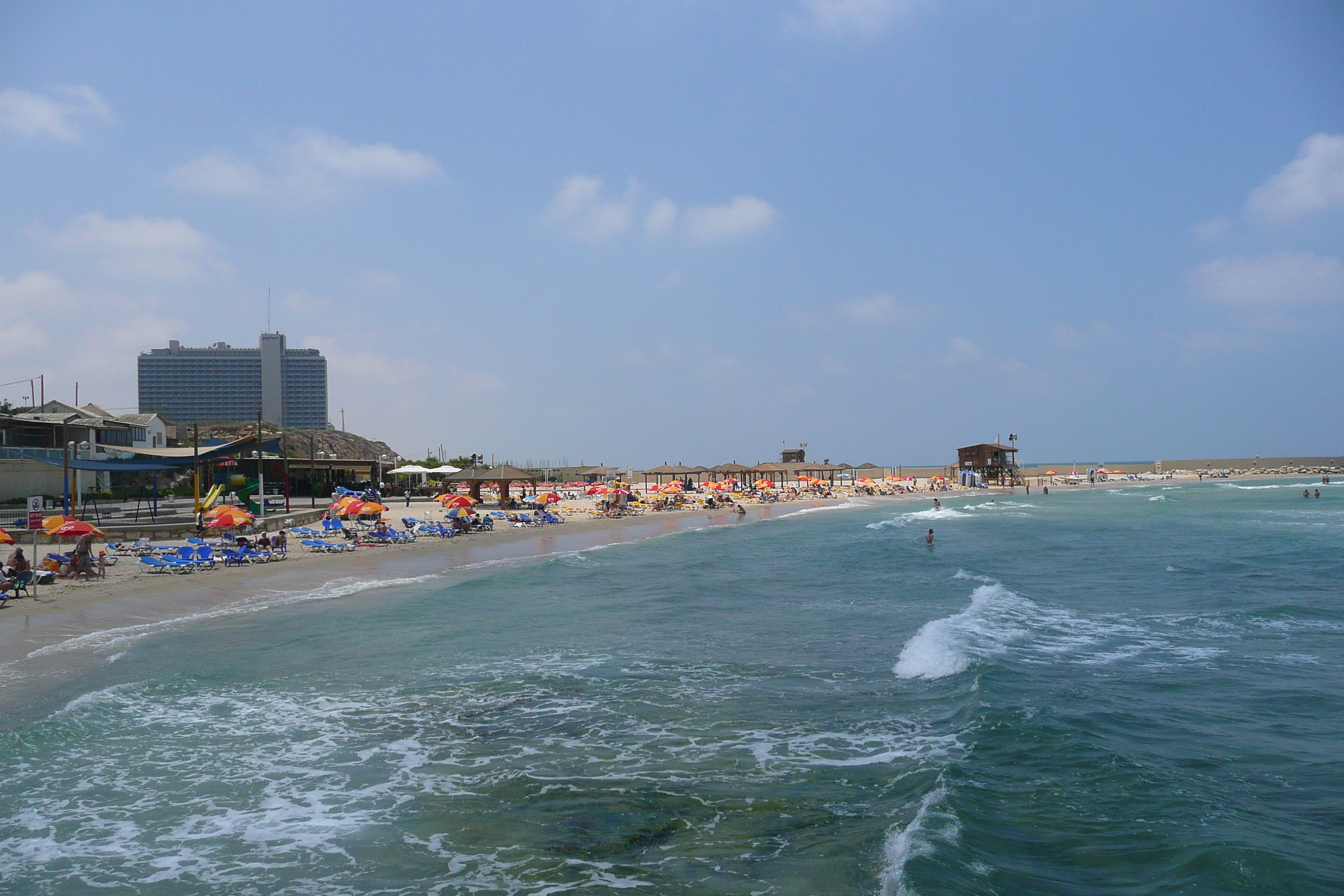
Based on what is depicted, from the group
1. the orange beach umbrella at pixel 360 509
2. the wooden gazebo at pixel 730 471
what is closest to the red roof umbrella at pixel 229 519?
the orange beach umbrella at pixel 360 509

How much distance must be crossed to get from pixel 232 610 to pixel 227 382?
135 meters

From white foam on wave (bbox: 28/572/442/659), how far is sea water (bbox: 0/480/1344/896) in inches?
10.5

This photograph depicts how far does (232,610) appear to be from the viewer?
595 inches

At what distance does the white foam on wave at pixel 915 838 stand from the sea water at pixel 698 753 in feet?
0.09

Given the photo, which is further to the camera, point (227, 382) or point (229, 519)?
point (227, 382)

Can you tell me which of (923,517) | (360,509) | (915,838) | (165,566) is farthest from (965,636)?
(923,517)

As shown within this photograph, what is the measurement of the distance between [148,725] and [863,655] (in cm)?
924

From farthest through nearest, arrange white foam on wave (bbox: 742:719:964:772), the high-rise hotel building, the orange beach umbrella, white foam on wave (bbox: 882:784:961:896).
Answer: the high-rise hotel building → the orange beach umbrella → white foam on wave (bbox: 742:719:964:772) → white foam on wave (bbox: 882:784:961:896)

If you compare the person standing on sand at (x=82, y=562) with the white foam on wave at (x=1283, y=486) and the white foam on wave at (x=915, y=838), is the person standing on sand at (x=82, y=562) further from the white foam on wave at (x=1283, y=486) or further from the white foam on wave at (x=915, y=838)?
the white foam on wave at (x=1283, y=486)

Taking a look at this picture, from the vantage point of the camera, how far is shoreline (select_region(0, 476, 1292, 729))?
10.5m

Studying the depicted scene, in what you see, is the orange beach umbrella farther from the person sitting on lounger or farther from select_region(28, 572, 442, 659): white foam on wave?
the person sitting on lounger

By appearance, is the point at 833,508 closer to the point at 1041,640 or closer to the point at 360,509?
the point at 360,509

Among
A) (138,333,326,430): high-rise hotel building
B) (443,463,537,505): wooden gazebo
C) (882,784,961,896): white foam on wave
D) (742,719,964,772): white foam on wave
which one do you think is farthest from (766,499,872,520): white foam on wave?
(138,333,326,430): high-rise hotel building

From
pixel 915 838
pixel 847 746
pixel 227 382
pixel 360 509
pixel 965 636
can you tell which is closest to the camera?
pixel 915 838
